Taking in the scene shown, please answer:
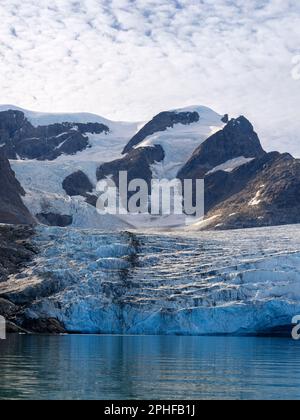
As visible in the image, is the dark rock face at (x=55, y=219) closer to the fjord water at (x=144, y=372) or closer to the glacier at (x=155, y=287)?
the glacier at (x=155, y=287)

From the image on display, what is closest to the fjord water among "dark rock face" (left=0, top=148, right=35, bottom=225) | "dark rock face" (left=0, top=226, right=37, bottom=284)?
"dark rock face" (left=0, top=226, right=37, bottom=284)

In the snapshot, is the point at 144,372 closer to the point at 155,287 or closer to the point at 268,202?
the point at 155,287

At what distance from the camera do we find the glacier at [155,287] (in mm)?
77000

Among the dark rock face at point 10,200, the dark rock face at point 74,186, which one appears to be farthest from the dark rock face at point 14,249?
the dark rock face at point 74,186

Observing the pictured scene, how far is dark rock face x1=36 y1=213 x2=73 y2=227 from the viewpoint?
151 meters

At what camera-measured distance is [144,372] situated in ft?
121

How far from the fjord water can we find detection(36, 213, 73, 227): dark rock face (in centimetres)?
9533

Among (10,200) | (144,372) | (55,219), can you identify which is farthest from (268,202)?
(144,372)

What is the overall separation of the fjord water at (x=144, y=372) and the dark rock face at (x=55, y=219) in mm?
95333

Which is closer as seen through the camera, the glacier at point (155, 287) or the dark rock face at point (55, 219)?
the glacier at point (155, 287)

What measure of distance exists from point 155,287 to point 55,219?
2903 inches

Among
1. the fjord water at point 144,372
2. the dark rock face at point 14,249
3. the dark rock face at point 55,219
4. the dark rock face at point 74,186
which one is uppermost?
the dark rock face at point 74,186
